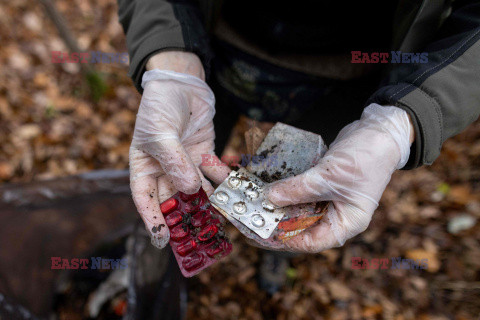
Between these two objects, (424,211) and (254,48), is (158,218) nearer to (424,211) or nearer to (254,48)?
(254,48)

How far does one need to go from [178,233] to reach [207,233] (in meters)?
0.15

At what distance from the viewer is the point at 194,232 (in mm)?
1624

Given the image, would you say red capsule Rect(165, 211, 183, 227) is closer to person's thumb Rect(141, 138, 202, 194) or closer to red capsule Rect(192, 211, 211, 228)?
red capsule Rect(192, 211, 211, 228)

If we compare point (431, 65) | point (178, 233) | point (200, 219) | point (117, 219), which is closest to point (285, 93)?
point (431, 65)

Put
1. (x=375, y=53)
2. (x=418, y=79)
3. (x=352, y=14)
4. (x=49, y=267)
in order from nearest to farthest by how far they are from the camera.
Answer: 1. (x=418, y=79)
2. (x=352, y=14)
3. (x=375, y=53)
4. (x=49, y=267)

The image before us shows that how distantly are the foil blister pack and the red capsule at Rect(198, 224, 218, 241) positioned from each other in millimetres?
126

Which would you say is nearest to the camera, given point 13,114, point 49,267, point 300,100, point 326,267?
point 300,100

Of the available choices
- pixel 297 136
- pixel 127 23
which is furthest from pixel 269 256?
pixel 127 23

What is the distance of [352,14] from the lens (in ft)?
4.66

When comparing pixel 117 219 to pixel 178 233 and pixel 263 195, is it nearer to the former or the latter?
pixel 178 233

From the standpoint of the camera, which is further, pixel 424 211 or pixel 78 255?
pixel 424 211

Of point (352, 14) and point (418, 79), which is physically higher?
point (352, 14)

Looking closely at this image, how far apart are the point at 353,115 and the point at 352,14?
0.54 meters

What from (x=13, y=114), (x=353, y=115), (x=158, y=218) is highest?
(x=353, y=115)
